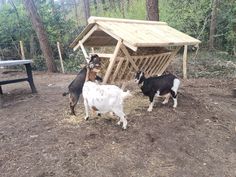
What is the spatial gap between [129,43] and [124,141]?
1693 millimetres

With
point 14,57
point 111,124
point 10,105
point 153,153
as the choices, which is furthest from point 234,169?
point 14,57

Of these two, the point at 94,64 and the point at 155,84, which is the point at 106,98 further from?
the point at 155,84

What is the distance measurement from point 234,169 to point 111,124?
222 cm

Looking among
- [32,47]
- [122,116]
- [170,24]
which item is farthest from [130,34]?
[32,47]

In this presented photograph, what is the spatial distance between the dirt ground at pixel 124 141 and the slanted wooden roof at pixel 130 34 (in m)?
1.47

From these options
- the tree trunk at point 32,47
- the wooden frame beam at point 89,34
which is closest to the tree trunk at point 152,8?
the wooden frame beam at point 89,34

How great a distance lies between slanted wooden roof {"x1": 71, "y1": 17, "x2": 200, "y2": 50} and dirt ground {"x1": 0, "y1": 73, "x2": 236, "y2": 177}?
4.81 ft

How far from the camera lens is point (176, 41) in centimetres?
619

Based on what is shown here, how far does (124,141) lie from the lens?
4.82m

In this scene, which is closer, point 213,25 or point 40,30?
point 40,30

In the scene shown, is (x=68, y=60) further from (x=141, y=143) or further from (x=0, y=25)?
(x=141, y=143)

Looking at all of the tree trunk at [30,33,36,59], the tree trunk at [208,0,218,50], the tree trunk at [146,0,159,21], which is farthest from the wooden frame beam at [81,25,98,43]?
the tree trunk at [208,0,218,50]

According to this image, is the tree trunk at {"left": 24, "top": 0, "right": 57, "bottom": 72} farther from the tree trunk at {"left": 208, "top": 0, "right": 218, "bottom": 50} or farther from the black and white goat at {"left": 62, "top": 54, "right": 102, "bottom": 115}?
the tree trunk at {"left": 208, "top": 0, "right": 218, "bottom": 50}

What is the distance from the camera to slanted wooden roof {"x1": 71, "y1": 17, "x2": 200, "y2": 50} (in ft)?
17.3
